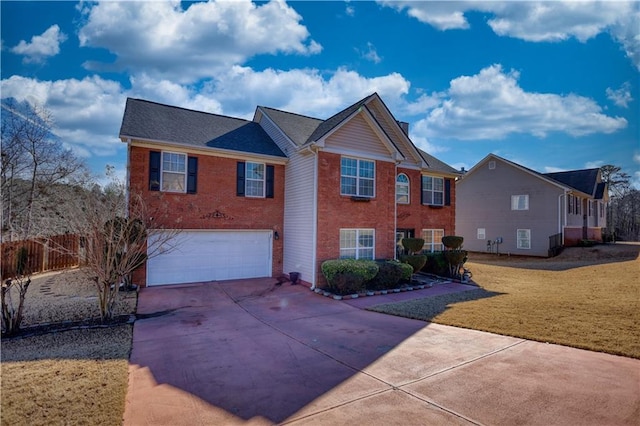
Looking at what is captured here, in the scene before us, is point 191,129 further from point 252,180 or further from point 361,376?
point 361,376

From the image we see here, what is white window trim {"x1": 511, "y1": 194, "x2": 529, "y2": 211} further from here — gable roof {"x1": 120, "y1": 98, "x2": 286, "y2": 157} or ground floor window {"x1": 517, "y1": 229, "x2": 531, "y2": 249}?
gable roof {"x1": 120, "y1": 98, "x2": 286, "y2": 157}

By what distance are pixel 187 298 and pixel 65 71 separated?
1164 centimetres

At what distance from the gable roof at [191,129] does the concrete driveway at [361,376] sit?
7630 mm

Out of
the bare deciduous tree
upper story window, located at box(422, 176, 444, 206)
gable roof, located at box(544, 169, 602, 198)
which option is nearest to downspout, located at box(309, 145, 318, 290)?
upper story window, located at box(422, 176, 444, 206)

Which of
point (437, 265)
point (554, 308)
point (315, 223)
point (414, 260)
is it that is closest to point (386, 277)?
point (414, 260)

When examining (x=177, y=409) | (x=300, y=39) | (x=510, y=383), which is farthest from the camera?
(x=300, y=39)

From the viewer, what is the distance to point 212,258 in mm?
14133

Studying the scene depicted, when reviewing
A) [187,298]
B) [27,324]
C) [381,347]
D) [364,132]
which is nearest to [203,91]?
[364,132]

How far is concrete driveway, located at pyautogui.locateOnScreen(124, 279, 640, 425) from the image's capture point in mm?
4289

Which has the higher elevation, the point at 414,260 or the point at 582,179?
the point at 582,179

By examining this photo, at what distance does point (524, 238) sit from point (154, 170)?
2824 centimetres

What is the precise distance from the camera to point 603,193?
33000 mm

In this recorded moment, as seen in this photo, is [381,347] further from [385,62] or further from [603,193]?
[603,193]

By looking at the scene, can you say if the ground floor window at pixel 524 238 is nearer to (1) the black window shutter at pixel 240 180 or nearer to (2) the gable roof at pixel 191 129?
(2) the gable roof at pixel 191 129
